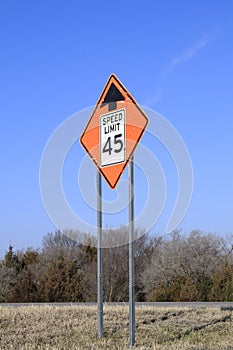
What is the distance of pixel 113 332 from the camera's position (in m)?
11.4

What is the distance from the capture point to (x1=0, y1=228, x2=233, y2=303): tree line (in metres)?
37.2

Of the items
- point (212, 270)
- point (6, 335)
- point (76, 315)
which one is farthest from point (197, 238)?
point (6, 335)

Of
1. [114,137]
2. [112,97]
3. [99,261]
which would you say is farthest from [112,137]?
[99,261]

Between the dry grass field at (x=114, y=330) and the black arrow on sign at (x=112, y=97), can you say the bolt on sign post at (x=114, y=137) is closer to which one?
the black arrow on sign at (x=112, y=97)

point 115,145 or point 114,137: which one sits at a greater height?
point 114,137

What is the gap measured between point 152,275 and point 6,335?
39408 mm

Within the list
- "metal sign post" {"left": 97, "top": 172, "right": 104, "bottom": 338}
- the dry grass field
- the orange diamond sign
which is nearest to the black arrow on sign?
the orange diamond sign

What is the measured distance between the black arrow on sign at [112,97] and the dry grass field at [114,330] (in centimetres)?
417

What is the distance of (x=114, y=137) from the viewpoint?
1044 cm

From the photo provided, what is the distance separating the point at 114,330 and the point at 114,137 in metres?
3.98

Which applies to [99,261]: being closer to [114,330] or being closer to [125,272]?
[114,330]

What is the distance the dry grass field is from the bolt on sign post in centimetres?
57

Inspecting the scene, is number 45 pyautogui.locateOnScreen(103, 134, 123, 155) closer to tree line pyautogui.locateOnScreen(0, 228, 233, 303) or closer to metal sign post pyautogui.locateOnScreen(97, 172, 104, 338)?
metal sign post pyautogui.locateOnScreen(97, 172, 104, 338)

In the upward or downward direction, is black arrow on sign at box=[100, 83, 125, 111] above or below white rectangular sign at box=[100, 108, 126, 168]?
above
